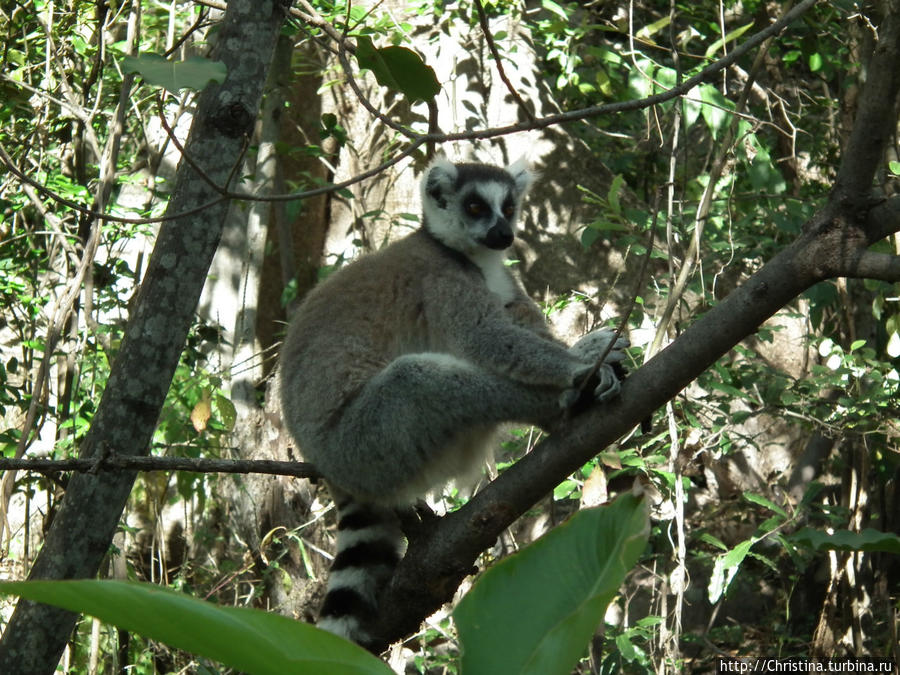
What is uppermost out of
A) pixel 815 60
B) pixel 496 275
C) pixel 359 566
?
pixel 815 60

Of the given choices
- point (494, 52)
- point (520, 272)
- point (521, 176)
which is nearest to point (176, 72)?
point (494, 52)

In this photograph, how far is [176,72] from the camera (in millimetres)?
1765

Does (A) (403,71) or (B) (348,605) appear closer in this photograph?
(A) (403,71)

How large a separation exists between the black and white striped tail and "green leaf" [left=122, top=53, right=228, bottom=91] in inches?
80.3

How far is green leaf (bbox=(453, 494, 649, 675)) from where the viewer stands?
1.17 metres

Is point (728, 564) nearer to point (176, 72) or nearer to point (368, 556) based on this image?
point (368, 556)

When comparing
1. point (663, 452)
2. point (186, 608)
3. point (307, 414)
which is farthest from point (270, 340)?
point (186, 608)

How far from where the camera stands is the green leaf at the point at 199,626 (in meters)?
1.03

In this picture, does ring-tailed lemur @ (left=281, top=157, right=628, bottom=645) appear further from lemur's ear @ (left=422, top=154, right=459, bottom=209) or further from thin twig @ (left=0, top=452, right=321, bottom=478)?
thin twig @ (left=0, top=452, right=321, bottom=478)

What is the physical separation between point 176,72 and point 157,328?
4.76 ft

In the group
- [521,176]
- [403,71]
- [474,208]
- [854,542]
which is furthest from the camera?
[521,176]

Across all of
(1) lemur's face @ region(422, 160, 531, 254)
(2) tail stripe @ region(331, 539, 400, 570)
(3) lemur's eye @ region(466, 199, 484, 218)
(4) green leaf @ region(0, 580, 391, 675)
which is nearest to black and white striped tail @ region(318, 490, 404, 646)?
(2) tail stripe @ region(331, 539, 400, 570)

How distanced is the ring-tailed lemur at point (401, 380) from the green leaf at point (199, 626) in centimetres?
208

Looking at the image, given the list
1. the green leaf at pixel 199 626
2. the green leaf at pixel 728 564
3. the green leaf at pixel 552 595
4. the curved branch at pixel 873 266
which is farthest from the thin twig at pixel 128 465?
the green leaf at pixel 728 564
